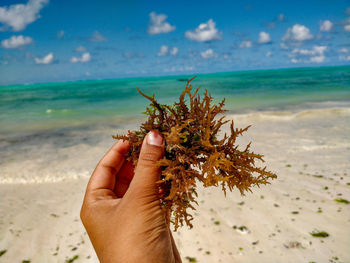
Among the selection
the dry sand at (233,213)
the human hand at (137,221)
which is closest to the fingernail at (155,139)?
the human hand at (137,221)

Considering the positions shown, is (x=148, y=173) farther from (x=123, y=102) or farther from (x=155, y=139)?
(x=123, y=102)

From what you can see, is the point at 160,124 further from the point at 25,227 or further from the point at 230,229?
the point at 25,227

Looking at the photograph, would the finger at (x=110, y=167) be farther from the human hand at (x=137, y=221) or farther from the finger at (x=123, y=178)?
the human hand at (x=137, y=221)

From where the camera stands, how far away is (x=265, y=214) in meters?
4.00

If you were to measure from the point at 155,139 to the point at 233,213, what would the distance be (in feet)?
9.38

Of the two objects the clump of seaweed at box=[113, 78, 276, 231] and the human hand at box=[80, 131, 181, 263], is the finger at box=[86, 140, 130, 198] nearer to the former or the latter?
the human hand at box=[80, 131, 181, 263]

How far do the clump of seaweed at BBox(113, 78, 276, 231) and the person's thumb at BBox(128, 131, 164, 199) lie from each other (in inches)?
2.4

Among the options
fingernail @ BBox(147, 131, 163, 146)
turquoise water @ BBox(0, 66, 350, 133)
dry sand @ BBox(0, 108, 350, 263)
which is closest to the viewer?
fingernail @ BBox(147, 131, 163, 146)

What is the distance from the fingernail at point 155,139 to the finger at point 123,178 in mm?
689

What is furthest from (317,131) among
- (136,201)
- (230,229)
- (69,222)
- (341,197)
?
(136,201)

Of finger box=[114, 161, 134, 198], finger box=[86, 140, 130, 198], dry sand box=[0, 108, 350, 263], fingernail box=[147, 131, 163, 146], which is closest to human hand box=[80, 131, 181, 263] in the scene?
fingernail box=[147, 131, 163, 146]

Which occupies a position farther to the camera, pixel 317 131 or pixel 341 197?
pixel 317 131

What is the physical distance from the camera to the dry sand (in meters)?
3.32

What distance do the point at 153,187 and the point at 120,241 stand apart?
0.40 meters
